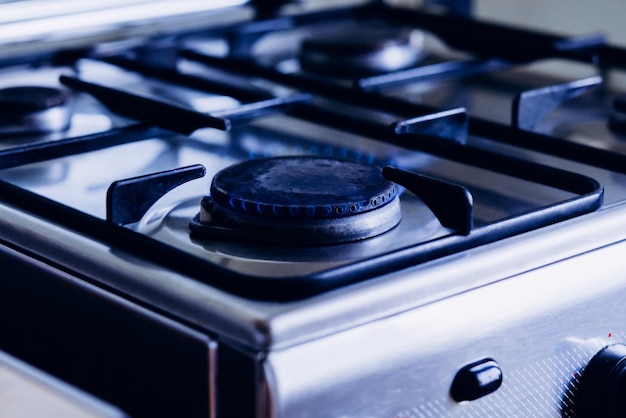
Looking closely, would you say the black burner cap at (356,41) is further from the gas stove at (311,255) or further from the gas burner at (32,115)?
the gas burner at (32,115)

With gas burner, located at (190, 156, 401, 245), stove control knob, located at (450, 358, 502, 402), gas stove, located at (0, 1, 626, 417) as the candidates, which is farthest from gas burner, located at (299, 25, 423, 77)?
stove control knob, located at (450, 358, 502, 402)

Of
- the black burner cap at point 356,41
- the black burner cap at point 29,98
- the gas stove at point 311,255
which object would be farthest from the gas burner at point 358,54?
the black burner cap at point 29,98

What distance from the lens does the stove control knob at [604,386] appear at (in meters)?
0.69

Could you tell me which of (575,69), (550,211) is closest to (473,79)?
(575,69)

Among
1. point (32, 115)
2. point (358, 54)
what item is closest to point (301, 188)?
point (32, 115)

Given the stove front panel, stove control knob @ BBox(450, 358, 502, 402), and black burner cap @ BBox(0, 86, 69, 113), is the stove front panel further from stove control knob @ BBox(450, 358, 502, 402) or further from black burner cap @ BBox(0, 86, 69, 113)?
black burner cap @ BBox(0, 86, 69, 113)

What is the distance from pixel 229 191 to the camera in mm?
695

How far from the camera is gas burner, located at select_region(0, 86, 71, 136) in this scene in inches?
35.7

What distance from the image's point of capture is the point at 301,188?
71 centimetres

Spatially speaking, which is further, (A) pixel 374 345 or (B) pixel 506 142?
(B) pixel 506 142

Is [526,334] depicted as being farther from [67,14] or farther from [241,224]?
[67,14]

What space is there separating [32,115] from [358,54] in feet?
1.31

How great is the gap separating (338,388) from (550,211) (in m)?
0.21

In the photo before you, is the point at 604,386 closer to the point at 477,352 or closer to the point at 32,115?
the point at 477,352
